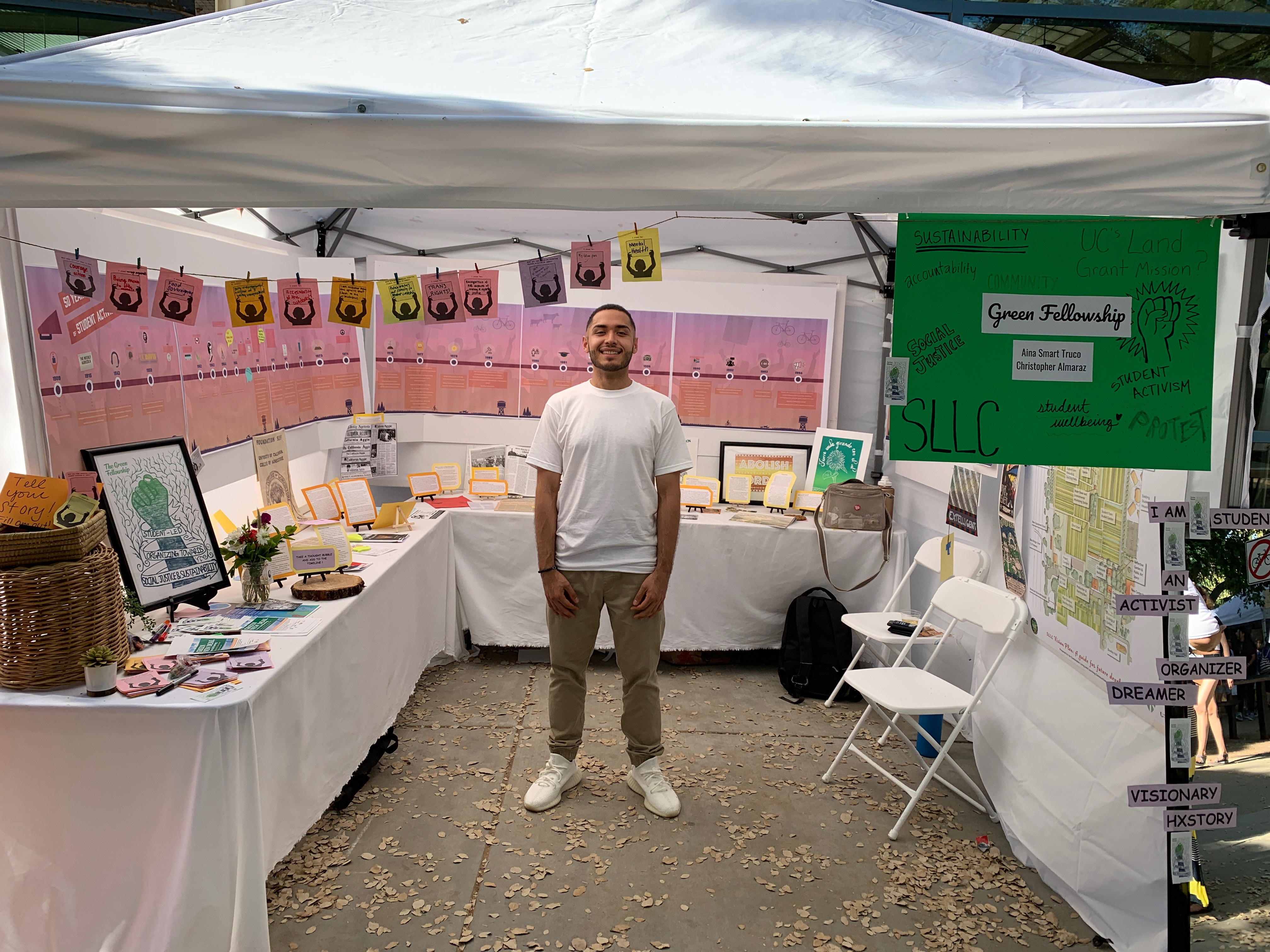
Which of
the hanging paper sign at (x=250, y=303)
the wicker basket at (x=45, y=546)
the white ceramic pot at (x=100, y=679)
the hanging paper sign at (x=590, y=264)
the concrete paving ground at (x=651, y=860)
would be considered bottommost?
the concrete paving ground at (x=651, y=860)

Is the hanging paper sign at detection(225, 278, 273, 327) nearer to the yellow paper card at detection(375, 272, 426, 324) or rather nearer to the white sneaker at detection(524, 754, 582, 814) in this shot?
the yellow paper card at detection(375, 272, 426, 324)

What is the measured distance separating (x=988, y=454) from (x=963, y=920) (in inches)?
61.1

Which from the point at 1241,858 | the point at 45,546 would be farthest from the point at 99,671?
the point at 1241,858

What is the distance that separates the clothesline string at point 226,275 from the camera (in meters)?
2.36

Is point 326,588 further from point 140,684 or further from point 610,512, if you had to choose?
point 610,512

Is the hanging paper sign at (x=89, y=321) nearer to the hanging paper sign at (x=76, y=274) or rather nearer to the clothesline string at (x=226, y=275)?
the hanging paper sign at (x=76, y=274)

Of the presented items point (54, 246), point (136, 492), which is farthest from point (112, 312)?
point (136, 492)

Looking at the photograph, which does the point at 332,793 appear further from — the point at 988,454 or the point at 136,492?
the point at 988,454

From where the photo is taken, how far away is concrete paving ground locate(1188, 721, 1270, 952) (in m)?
2.22

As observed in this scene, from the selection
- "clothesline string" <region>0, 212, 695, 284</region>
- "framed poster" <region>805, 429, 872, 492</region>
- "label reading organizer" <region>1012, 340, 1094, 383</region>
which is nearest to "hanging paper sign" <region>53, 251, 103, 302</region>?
"clothesline string" <region>0, 212, 695, 284</region>

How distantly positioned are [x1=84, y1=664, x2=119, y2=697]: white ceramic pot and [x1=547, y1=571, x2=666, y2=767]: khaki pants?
1396 millimetres

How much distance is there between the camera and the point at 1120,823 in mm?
2422

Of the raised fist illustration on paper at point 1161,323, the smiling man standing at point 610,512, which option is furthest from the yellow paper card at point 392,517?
the raised fist illustration on paper at point 1161,323

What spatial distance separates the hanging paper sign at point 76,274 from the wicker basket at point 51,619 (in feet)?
2.94
